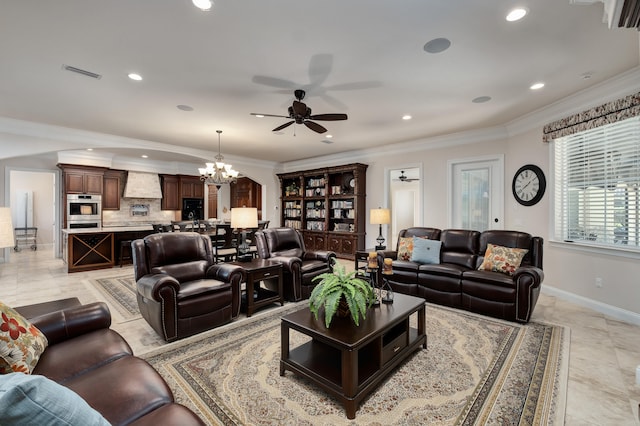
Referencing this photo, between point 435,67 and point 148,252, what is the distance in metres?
3.68

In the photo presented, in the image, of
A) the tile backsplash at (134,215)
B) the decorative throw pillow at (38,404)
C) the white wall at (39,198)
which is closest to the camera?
the decorative throw pillow at (38,404)

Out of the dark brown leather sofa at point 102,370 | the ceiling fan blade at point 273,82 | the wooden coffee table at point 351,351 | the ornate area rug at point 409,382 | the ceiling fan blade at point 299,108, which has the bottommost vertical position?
the ornate area rug at point 409,382

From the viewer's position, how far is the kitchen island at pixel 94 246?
591 centimetres

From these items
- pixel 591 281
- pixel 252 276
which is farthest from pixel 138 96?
pixel 591 281

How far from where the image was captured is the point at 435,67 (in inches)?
121

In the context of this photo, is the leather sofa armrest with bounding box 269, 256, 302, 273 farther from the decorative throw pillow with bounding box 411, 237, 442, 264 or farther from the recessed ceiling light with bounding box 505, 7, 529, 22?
the recessed ceiling light with bounding box 505, 7, 529, 22

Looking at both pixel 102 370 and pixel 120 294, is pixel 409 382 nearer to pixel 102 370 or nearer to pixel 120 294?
pixel 102 370

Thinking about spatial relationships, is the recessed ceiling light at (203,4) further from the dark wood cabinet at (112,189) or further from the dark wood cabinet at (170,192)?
the dark wood cabinet at (170,192)

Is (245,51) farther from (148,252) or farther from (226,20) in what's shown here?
(148,252)

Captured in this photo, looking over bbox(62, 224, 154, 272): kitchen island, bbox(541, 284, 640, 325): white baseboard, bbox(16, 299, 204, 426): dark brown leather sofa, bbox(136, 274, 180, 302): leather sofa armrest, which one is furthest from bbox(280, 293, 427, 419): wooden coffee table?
bbox(62, 224, 154, 272): kitchen island

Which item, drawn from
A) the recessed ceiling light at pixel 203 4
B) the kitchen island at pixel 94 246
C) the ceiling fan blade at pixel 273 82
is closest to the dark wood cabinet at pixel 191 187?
the kitchen island at pixel 94 246

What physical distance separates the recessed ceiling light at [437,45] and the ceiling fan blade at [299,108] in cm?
141

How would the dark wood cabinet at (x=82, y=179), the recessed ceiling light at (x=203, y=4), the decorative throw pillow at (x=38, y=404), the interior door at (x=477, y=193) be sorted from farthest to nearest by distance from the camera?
the dark wood cabinet at (x=82, y=179)
the interior door at (x=477, y=193)
the recessed ceiling light at (x=203, y=4)
the decorative throw pillow at (x=38, y=404)

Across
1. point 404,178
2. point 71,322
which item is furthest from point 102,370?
point 404,178
